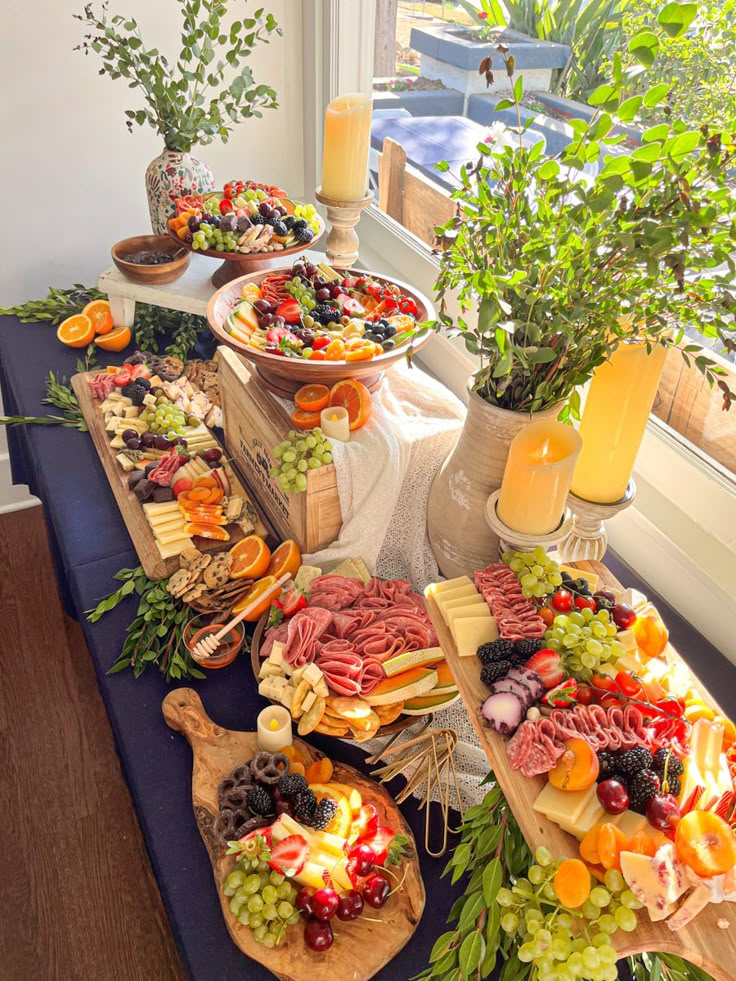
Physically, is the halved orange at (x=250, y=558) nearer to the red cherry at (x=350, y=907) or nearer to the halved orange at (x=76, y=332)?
the red cherry at (x=350, y=907)

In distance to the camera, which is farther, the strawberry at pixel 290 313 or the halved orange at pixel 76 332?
the halved orange at pixel 76 332

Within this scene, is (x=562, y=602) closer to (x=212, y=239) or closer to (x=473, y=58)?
(x=212, y=239)

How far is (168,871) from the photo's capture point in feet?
2.74

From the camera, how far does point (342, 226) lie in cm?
141

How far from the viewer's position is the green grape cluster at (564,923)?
61 cm

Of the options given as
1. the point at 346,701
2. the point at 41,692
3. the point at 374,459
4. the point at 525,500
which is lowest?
the point at 41,692

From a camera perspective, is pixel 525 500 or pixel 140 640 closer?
pixel 525 500

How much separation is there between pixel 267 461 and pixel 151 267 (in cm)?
61

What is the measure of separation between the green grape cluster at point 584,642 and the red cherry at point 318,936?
14.4 inches

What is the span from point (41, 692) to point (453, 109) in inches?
64.1

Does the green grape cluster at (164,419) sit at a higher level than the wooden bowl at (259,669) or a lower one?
higher

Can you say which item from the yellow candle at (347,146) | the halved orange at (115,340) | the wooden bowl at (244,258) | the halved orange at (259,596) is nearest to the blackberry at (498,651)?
the halved orange at (259,596)

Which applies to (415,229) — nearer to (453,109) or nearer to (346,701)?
(453,109)

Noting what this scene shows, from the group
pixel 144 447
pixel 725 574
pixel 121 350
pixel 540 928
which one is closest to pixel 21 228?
pixel 121 350
